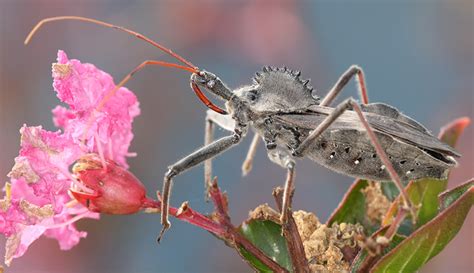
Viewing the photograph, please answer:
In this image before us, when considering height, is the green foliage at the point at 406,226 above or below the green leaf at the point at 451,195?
below

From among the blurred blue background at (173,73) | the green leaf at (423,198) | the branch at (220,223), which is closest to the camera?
the branch at (220,223)

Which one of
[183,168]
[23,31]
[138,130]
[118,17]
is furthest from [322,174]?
[183,168]

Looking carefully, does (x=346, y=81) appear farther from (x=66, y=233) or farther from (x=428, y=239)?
(x=66, y=233)

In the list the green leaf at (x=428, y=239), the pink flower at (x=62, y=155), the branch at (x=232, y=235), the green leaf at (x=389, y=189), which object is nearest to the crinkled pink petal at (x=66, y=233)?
the pink flower at (x=62, y=155)

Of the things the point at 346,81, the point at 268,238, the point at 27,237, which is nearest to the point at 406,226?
the point at 268,238

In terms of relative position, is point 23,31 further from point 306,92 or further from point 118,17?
point 306,92

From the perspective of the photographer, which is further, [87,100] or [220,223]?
[87,100]

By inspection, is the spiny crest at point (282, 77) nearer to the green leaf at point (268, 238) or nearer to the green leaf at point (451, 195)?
the green leaf at point (268, 238)
